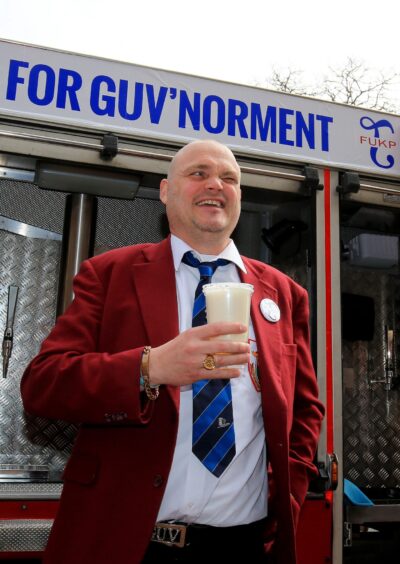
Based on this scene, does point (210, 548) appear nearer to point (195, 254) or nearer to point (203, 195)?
point (195, 254)

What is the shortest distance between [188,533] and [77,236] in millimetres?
1757

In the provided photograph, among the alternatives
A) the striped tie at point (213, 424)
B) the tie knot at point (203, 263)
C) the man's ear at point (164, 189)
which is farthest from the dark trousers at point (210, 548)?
the man's ear at point (164, 189)

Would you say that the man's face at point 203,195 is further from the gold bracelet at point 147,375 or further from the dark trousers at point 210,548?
the dark trousers at point 210,548

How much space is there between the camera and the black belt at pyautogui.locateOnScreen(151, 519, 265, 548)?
1.33 m

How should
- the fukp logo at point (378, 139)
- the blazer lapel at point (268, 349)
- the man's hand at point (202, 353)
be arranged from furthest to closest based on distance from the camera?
the fukp logo at point (378, 139)
the blazer lapel at point (268, 349)
the man's hand at point (202, 353)

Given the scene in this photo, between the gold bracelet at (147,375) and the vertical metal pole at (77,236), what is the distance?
1565 mm

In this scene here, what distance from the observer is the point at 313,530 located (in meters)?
2.19

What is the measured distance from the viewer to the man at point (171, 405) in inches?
48.3

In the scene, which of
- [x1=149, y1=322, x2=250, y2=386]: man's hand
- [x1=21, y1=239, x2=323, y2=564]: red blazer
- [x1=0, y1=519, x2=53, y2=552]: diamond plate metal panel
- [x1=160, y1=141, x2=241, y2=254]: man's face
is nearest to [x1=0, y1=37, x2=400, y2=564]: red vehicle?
[x1=0, y1=519, x2=53, y2=552]: diamond plate metal panel

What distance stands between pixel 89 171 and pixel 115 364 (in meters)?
1.34

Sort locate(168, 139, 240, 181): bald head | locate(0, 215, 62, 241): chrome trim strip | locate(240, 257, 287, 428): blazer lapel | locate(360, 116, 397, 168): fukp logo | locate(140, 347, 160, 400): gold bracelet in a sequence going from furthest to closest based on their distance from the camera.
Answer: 1. locate(0, 215, 62, 241): chrome trim strip
2. locate(360, 116, 397, 168): fukp logo
3. locate(168, 139, 240, 181): bald head
4. locate(240, 257, 287, 428): blazer lapel
5. locate(140, 347, 160, 400): gold bracelet

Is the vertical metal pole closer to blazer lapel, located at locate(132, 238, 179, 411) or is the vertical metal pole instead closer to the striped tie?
blazer lapel, located at locate(132, 238, 179, 411)

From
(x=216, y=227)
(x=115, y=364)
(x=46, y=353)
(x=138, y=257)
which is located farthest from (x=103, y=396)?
(x=216, y=227)

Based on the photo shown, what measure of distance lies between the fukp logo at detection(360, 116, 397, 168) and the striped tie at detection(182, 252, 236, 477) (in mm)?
1607
